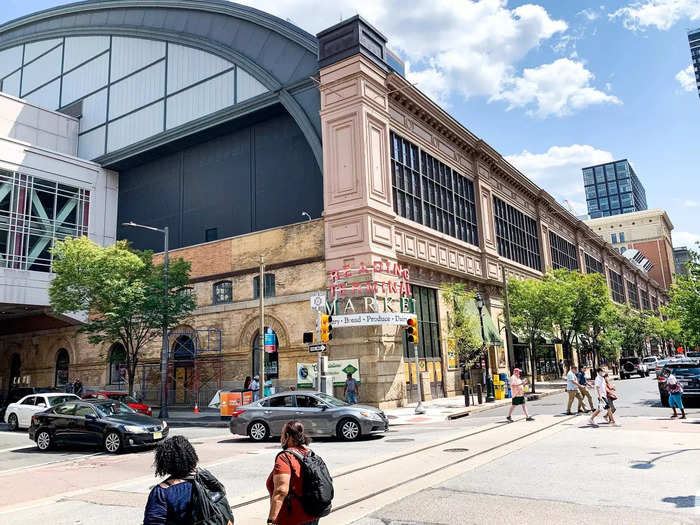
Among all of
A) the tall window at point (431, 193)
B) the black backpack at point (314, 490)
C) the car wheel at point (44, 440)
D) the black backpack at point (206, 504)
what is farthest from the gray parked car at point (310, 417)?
the tall window at point (431, 193)

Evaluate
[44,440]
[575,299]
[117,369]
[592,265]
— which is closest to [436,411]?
[44,440]

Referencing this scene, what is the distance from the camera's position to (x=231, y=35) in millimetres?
36906

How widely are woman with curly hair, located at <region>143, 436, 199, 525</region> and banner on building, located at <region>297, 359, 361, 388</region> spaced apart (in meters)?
22.1

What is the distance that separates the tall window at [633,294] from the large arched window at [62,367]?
7746 centimetres

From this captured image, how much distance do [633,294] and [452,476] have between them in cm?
9026

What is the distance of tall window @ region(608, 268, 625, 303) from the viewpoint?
248ft

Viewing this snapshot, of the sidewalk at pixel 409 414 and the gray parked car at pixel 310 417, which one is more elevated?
the gray parked car at pixel 310 417

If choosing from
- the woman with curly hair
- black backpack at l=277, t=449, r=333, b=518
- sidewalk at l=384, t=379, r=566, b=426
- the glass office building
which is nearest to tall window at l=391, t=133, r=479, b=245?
sidewalk at l=384, t=379, r=566, b=426

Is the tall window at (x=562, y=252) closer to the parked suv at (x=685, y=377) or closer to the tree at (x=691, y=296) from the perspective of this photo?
the tree at (x=691, y=296)

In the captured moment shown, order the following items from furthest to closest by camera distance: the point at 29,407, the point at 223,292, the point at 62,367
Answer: the point at 62,367
the point at 223,292
the point at 29,407

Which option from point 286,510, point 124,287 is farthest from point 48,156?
point 286,510

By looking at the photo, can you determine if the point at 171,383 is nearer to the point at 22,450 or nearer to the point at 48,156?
the point at 22,450

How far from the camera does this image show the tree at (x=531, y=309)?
122 ft

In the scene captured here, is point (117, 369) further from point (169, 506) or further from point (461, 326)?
point (169, 506)
